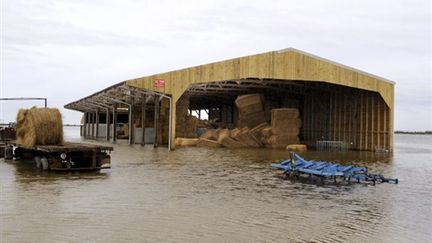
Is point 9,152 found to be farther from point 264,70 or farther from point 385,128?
point 385,128

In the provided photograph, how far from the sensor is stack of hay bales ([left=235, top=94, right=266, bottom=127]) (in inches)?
1487

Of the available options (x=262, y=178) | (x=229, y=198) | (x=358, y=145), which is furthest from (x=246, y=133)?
(x=229, y=198)

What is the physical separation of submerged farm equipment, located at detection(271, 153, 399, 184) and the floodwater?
0.53 meters

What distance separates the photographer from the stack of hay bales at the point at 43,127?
1647cm

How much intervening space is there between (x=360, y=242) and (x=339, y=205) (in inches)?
132

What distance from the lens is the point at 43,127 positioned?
1655 centimetres

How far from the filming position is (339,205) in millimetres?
10328

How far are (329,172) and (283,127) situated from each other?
2032 cm


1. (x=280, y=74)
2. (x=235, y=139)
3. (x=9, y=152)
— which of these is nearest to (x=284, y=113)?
(x=235, y=139)

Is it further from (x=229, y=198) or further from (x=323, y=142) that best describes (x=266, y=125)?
(x=229, y=198)

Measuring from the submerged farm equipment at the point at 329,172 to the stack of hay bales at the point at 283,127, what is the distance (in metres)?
18.3

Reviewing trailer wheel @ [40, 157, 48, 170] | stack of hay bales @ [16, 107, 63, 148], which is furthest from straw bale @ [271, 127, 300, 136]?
trailer wheel @ [40, 157, 48, 170]

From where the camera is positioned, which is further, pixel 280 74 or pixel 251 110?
pixel 251 110

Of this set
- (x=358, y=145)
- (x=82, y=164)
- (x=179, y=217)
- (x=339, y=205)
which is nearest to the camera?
(x=179, y=217)
